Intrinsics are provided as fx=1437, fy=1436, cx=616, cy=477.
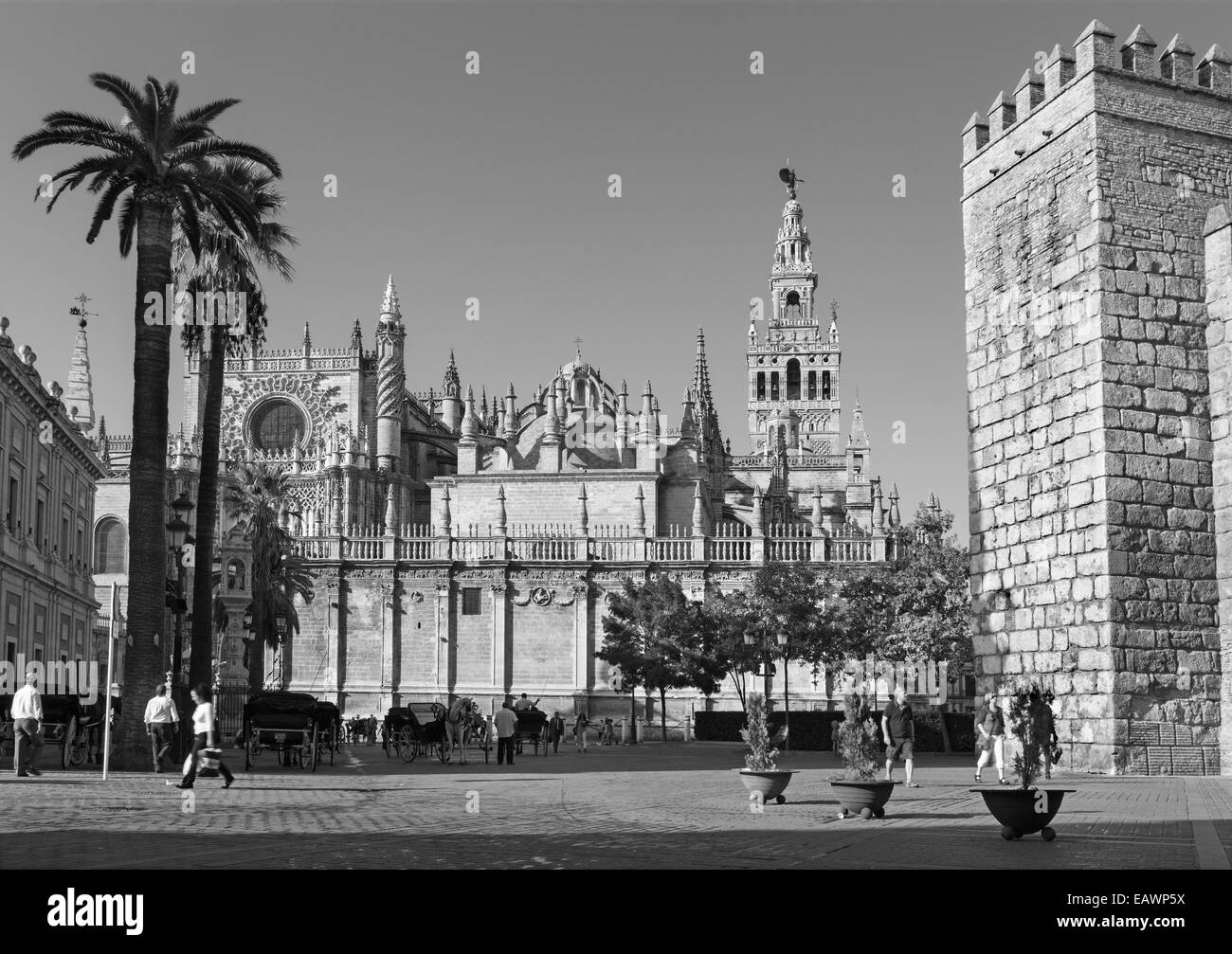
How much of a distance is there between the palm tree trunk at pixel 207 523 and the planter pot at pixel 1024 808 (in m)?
17.8

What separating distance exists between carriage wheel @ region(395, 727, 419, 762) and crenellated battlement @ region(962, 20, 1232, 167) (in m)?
17.6

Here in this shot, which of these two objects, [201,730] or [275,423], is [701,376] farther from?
[201,730]

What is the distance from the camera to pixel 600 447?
76562 mm

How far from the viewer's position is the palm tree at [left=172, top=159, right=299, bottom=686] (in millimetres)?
27203

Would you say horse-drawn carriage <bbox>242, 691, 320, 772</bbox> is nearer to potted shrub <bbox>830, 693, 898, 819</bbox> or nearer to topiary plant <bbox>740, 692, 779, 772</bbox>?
topiary plant <bbox>740, 692, 779, 772</bbox>

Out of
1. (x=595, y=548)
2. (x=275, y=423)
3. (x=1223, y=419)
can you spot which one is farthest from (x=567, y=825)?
(x=275, y=423)

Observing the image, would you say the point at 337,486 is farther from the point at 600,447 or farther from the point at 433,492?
the point at 600,447

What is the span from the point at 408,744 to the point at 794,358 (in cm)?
10698

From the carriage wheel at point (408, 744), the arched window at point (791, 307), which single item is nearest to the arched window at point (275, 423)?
the carriage wheel at point (408, 744)

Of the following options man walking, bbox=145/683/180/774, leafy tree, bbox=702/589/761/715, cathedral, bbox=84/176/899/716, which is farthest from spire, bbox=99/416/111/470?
man walking, bbox=145/683/180/774

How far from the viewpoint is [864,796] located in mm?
14953

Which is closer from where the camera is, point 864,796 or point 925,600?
point 864,796

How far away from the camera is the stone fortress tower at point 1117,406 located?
2183 cm
